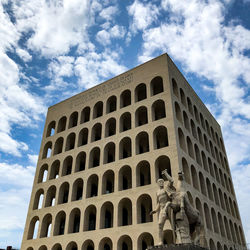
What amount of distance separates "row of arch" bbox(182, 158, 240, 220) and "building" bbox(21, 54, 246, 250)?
0.34 ft

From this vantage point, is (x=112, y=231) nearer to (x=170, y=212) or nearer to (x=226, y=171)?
(x=170, y=212)

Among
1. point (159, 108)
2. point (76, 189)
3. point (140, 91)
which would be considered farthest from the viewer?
point (140, 91)

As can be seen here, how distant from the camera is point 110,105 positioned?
35156 millimetres

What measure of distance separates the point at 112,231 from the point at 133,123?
429 inches

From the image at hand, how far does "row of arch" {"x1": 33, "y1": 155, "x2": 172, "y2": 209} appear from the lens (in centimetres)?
2695

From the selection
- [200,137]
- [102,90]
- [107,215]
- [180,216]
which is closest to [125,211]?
[107,215]

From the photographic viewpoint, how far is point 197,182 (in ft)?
90.2

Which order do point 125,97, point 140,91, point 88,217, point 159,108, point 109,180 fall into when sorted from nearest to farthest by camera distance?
point 88,217, point 159,108, point 109,180, point 140,91, point 125,97

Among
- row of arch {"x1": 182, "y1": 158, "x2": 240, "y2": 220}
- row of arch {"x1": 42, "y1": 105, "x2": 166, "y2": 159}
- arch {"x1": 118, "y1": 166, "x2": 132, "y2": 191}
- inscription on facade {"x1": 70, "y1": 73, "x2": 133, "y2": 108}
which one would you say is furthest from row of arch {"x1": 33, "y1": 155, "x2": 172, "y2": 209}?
inscription on facade {"x1": 70, "y1": 73, "x2": 133, "y2": 108}

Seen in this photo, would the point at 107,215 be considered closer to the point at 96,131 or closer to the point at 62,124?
the point at 96,131

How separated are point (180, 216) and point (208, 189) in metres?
19.2

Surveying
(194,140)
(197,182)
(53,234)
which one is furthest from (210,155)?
(53,234)

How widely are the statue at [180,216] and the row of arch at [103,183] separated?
36.1ft

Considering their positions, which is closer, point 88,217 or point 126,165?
point 126,165
